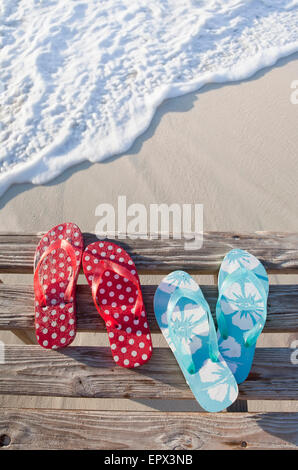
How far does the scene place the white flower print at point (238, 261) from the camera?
4.68 ft

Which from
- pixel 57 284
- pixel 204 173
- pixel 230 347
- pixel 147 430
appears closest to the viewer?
pixel 147 430

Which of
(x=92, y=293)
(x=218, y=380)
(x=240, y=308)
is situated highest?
(x=92, y=293)

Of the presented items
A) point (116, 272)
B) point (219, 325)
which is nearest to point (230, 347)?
point (219, 325)

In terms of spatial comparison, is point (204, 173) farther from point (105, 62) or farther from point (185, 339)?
point (105, 62)

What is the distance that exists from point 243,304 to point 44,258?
2.92 feet

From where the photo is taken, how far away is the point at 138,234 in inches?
60.2

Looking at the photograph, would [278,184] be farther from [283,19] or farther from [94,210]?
[283,19]

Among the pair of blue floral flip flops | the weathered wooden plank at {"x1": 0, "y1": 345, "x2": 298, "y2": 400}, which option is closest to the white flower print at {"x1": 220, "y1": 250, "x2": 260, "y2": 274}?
the pair of blue floral flip flops

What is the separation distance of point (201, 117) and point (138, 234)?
172 cm

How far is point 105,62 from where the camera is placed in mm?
3262

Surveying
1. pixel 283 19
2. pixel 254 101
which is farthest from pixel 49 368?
pixel 283 19

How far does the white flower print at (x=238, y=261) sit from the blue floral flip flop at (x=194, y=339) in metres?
0.17

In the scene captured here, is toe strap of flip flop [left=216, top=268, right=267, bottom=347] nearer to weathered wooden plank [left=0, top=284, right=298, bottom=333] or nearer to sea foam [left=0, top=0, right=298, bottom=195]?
weathered wooden plank [left=0, top=284, right=298, bottom=333]

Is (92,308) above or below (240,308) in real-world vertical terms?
above
